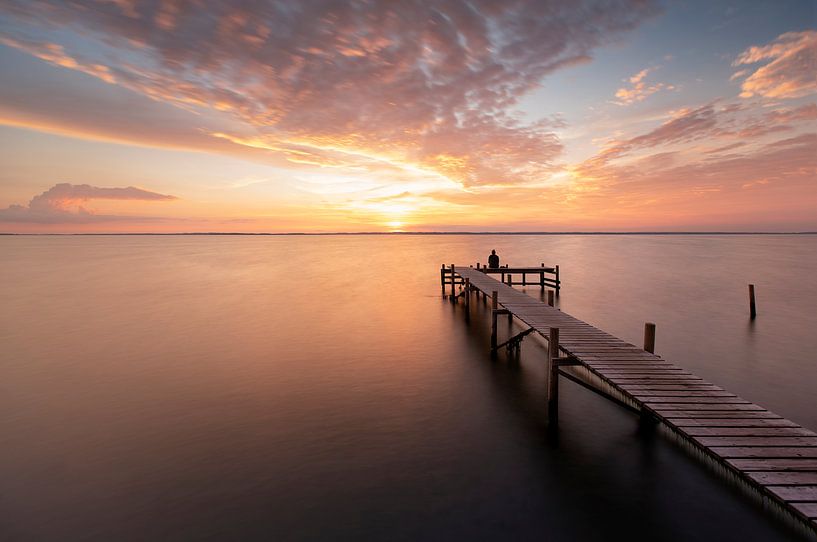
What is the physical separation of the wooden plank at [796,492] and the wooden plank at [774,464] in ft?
1.27

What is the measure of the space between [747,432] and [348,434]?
345 inches

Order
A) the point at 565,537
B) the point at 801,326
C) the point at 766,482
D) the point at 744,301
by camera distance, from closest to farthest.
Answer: the point at 766,482, the point at 565,537, the point at 801,326, the point at 744,301

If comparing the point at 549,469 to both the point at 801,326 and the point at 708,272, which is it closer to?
the point at 801,326

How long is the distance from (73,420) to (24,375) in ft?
22.6

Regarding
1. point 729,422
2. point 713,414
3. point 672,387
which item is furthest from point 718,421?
point 672,387

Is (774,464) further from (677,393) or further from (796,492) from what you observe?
(677,393)

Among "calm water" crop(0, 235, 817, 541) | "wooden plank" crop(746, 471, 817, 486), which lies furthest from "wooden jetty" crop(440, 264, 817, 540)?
"calm water" crop(0, 235, 817, 541)

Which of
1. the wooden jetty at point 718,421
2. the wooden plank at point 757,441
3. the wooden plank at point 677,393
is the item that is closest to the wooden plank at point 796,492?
the wooden jetty at point 718,421

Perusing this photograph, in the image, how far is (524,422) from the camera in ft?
39.8

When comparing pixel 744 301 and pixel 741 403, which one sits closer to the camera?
pixel 741 403

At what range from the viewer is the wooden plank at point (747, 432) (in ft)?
23.5

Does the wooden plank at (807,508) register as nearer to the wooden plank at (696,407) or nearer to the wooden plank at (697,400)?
the wooden plank at (696,407)

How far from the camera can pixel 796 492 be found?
5.67m

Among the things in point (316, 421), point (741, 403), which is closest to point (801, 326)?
point (741, 403)
